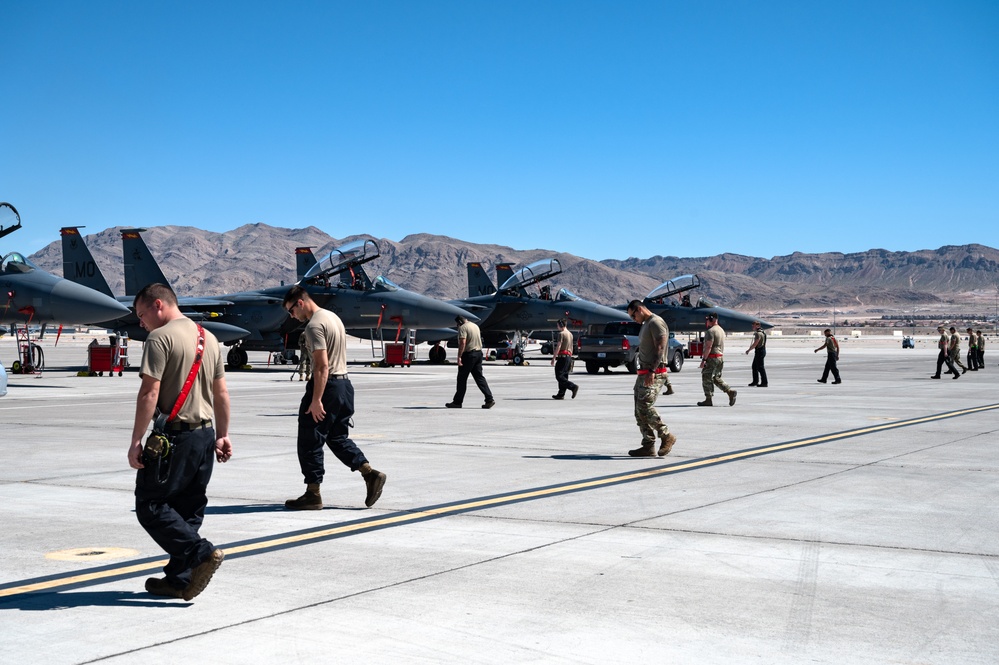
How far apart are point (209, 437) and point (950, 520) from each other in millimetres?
5456

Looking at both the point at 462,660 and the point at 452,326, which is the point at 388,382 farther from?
the point at 462,660

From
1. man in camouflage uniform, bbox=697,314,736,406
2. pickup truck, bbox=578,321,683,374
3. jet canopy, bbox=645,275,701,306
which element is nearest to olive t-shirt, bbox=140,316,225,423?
man in camouflage uniform, bbox=697,314,736,406

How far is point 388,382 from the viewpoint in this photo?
27.4 m

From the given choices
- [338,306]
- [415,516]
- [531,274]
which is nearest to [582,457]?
[415,516]

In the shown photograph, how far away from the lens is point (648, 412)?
1183cm

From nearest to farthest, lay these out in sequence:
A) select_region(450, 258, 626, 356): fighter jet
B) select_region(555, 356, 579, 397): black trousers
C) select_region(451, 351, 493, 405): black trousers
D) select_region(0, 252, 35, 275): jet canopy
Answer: select_region(451, 351, 493, 405): black trousers
select_region(555, 356, 579, 397): black trousers
select_region(0, 252, 35, 275): jet canopy
select_region(450, 258, 626, 356): fighter jet

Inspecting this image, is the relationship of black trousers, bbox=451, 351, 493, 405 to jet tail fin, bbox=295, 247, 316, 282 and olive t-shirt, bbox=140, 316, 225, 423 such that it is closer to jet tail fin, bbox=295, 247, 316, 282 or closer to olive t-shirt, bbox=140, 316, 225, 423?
olive t-shirt, bbox=140, 316, 225, 423

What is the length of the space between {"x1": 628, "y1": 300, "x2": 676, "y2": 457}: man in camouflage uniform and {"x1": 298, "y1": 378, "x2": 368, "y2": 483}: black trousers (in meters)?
4.28

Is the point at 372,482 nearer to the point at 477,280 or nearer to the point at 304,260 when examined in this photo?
the point at 304,260

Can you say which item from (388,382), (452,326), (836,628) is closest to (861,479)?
(836,628)

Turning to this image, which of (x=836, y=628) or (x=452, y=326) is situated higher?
(x=452, y=326)

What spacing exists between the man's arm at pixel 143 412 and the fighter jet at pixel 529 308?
116 feet

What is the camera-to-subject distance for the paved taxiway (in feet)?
16.0

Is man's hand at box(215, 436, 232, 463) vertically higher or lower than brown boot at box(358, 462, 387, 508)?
higher
